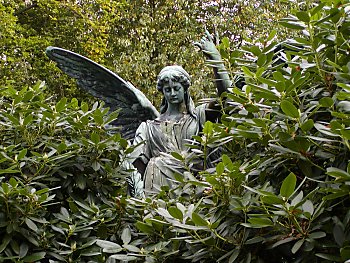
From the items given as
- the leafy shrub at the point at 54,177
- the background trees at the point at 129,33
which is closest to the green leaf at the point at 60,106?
the leafy shrub at the point at 54,177

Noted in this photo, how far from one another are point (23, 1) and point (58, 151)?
1424 centimetres

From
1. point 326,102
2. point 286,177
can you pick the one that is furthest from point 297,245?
point 326,102

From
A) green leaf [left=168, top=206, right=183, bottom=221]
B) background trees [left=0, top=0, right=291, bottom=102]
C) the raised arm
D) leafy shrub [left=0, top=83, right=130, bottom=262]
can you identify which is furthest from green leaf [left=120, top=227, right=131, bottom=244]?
background trees [left=0, top=0, right=291, bottom=102]

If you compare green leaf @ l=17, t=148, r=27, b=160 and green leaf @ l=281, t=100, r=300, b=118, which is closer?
green leaf @ l=281, t=100, r=300, b=118

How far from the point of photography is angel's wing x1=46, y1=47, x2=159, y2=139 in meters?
5.50

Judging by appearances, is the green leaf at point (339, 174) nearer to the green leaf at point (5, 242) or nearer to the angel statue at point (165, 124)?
the green leaf at point (5, 242)

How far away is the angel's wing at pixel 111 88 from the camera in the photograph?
550 centimetres

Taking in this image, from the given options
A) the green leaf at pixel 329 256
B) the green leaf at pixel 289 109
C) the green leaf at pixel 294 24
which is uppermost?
the green leaf at pixel 294 24

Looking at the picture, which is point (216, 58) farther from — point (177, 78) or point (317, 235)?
point (317, 235)

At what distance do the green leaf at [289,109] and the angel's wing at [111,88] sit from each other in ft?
11.1

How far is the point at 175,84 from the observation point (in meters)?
4.77

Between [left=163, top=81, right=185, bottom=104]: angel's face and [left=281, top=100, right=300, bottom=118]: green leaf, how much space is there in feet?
9.00

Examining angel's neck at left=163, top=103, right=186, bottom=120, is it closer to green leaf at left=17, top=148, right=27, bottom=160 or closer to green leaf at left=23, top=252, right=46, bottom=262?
green leaf at left=17, top=148, right=27, bottom=160

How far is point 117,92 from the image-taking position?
5660 mm
